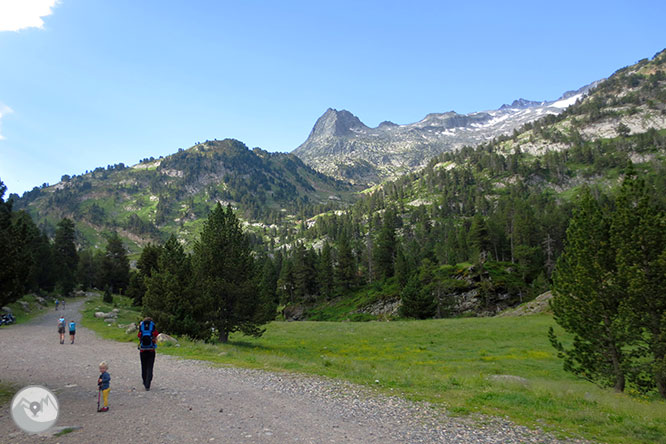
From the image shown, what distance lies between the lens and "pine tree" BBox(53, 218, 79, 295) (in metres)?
81.8

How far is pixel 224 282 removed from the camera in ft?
112

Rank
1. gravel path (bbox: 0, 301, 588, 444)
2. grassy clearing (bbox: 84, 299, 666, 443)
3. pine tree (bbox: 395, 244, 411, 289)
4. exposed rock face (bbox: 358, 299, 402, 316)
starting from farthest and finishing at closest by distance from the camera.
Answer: pine tree (bbox: 395, 244, 411, 289), exposed rock face (bbox: 358, 299, 402, 316), grassy clearing (bbox: 84, 299, 666, 443), gravel path (bbox: 0, 301, 588, 444)

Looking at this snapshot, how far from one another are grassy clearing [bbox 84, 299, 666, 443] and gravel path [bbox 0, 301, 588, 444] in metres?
2.26

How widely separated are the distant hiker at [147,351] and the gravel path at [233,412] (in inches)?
22.7

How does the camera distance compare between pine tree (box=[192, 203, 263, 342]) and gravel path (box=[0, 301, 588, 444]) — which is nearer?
gravel path (box=[0, 301, 588, 444])

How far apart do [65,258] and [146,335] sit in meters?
99.7

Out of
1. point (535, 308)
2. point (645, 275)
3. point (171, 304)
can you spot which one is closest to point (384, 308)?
point (535, 308)

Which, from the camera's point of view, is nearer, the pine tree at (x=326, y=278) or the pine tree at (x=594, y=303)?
the pine tree at (x=594, y=303)

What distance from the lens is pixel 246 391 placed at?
13.8 metres

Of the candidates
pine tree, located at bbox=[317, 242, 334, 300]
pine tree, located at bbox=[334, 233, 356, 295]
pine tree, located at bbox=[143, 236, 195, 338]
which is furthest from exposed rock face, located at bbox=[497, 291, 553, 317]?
pine tree, located at bbox=[143, 236, 195, 338]

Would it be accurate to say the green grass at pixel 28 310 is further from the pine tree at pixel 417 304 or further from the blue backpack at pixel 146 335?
the pine tree at pixel 417 304

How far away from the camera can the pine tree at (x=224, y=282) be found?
34094 mm

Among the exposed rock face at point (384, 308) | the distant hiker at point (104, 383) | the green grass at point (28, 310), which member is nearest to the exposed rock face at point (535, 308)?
the exposed rock face at point (384, 308)

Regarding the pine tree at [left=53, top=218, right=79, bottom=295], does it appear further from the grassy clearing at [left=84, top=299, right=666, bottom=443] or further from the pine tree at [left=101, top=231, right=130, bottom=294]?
the grassy clearing at [left=84, top=299, right=666, bottom=443]
